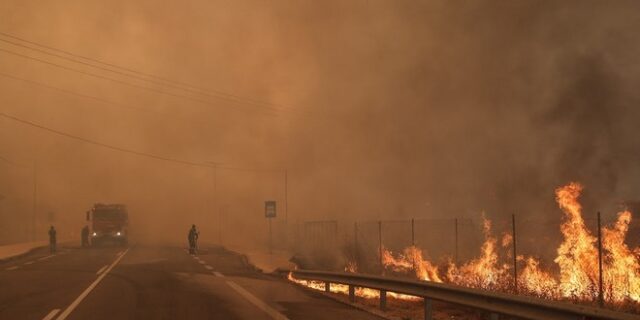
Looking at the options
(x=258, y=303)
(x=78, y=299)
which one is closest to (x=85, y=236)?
(x=78, y=299)

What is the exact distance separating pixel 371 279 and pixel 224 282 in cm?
542

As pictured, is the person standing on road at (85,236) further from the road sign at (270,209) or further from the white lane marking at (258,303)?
the white lane marking at (258,303)

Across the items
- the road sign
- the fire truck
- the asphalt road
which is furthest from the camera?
the fire truck

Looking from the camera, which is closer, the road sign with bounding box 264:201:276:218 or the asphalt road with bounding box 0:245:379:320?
the asphalt road with bounding box 0:245:379:320

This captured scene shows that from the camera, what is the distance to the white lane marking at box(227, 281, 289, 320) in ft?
31.4

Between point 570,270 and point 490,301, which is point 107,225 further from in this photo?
point 490,301

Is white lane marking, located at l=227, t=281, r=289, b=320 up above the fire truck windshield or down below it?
below

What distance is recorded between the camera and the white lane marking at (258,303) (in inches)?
377

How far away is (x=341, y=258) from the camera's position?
81.8 ft

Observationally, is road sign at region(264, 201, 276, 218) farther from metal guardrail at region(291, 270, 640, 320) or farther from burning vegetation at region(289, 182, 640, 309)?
metal guardrail at region(291, 270, 640, 320)

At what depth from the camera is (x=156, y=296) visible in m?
12.1

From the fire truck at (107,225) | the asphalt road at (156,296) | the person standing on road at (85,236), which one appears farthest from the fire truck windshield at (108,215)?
the asphalt road at (156,296)

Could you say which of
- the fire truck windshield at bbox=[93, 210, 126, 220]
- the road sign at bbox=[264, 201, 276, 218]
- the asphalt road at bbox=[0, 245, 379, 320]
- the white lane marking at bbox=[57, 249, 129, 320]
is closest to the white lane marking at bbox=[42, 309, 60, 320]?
the asphalt road at bbox=[0, 245, 379, 320]

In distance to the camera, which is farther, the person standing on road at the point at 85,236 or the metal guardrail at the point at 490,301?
the person standing on road at the point at 85,236
